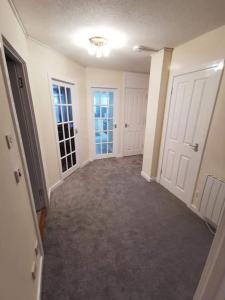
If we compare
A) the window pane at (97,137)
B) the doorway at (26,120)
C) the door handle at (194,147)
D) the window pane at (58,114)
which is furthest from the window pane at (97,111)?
the door handle at (194,147)

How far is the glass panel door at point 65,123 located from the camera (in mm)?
2661

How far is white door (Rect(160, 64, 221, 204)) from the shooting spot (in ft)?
6.07

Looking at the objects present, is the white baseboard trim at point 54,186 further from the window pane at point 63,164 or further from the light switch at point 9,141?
the light switch at point 9,141

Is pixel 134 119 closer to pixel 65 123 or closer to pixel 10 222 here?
pixel 65 123

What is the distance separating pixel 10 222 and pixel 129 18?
2.02 m

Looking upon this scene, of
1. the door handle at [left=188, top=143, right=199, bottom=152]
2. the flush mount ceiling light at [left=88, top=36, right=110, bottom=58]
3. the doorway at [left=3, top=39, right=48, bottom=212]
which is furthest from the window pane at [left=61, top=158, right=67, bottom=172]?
the door handle at [left=188, top=143, right=199, bottom=152]

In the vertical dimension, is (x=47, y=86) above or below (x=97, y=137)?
above

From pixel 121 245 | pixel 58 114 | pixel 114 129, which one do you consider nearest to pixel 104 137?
pixel 114 129

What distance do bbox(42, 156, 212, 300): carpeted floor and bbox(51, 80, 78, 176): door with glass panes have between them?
655mm

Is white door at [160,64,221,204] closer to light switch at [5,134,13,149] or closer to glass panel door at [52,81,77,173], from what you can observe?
glass panel door at [52,81,77,173]

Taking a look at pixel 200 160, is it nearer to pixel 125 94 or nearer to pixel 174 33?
pixel 174 33

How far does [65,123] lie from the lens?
2920 mm

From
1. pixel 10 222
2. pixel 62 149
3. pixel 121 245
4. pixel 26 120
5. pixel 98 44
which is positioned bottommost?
pixel 121 245

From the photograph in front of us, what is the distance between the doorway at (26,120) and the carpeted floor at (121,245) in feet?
1.41
